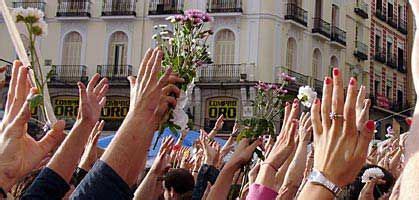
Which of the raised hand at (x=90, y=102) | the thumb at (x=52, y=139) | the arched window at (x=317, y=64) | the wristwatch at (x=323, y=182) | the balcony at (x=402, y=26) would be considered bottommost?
the wristwatch at (x=323, y=182)

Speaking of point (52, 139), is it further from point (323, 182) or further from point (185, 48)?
point (185, 48)

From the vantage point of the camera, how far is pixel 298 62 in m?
29.4

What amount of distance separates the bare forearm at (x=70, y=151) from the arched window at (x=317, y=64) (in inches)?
1117

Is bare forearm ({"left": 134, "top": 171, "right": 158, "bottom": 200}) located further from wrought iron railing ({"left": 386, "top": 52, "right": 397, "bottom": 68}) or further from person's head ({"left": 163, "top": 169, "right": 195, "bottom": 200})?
wrought iron railing ({"left": 386, "top": 52, "right": 397, "bottom": 68})

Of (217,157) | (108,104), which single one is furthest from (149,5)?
(217,157)

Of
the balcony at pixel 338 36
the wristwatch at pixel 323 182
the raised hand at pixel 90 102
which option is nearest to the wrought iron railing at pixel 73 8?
the balcony at pixel 338 36

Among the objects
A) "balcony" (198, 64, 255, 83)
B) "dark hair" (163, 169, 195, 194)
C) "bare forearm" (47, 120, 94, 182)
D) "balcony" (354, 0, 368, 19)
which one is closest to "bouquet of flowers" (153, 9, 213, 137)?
A: "dark hair" (163, 169, 195, 194)

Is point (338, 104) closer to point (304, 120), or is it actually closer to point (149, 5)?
point (304, 120)

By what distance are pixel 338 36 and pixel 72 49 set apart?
40.6ft

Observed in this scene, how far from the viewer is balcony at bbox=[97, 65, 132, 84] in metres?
28.3

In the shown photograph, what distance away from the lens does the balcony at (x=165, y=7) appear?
28625mm

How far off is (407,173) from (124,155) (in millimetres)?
1243

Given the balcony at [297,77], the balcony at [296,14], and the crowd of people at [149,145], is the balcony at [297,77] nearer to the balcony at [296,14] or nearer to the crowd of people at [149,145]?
the balcony at [296,14]

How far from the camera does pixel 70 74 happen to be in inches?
1141
